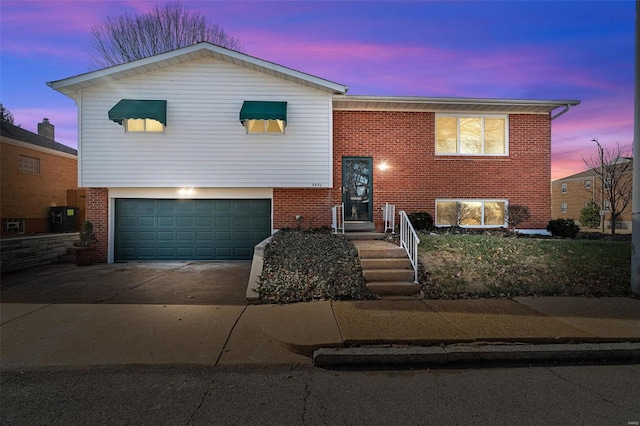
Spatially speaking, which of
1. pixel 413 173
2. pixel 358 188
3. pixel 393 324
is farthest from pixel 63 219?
pixel 393 324

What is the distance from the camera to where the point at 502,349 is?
4.26m

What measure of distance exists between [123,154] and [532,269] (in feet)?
39.2

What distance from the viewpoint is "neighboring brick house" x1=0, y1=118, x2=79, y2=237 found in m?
13.5

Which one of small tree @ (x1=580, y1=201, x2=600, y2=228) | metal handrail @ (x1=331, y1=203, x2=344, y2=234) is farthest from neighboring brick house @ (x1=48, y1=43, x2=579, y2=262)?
small tree @ (x1=580, y1=201, x2=600, y2=228)

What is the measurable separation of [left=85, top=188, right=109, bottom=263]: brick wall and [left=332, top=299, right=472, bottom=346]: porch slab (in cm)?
919

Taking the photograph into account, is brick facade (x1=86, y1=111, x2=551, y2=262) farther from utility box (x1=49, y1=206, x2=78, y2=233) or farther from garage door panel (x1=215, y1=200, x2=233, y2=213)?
utility box (x1=49, y1=206, x2=78, y2=233)

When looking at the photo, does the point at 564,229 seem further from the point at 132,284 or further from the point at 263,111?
the point at 132,284

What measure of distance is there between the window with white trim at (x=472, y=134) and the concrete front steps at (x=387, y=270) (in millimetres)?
5601

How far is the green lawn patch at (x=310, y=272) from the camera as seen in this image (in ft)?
21.6

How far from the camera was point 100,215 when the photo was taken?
38.0 feet

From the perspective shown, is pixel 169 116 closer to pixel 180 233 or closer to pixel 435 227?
pixel 180 233

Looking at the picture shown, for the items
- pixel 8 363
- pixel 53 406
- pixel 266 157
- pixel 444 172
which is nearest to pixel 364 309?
pixel 53 406

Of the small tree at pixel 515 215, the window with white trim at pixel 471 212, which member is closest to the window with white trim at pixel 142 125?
the window with white trim at pixel 471 212

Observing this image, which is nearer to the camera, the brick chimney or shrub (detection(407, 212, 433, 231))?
shrub (detection(407, 212, 433, 231))
